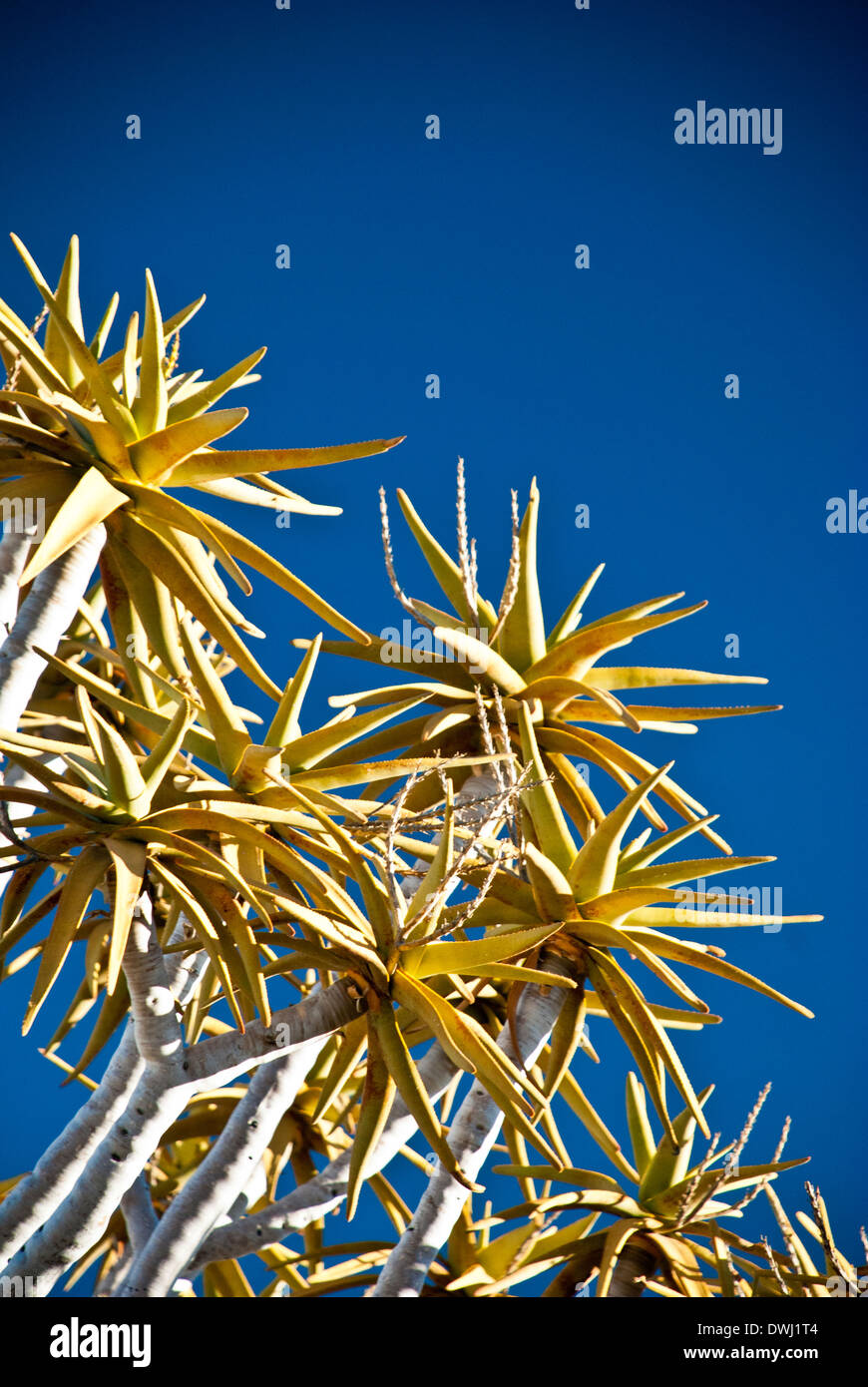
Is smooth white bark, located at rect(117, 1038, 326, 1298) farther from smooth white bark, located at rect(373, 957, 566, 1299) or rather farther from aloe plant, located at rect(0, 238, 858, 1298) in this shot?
smooth white bark, located at rect(373, 957, 566, 1299)

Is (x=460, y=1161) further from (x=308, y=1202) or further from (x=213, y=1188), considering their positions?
(x=213, y=1188)

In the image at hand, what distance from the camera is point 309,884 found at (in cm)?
346

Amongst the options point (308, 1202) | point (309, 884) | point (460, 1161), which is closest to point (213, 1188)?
point (308, 1202)

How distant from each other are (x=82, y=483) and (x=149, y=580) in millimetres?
480

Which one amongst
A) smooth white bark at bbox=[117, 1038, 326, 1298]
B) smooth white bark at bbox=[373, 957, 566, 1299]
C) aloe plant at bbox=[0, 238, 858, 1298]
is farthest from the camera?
smooth white bark at bbox=[373, 957, 566, 1299]

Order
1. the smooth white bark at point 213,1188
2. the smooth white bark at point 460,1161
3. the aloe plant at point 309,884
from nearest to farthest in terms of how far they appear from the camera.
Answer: the aloe plant at point 309,884 → the smooth white bark at point 213,1188 → the smooth white bark at point 460,1161

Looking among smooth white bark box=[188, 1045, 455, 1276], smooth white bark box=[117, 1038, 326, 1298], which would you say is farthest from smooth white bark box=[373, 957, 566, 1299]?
smooth white bark box=[117, 1038, 326, 1298]

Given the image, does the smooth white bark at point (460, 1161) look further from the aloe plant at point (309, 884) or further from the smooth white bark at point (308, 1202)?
the smooth white bark at point (308, 1202)

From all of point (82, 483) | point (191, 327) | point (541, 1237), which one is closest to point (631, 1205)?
point (541, 1237)

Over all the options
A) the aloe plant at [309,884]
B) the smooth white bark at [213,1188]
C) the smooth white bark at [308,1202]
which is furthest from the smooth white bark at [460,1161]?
the smooth white bark at [213,1188]

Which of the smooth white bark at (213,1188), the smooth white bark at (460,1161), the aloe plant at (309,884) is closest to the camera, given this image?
the aloe plant at (309,884)

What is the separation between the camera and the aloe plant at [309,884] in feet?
11.1

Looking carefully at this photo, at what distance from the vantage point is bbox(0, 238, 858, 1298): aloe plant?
3377 millimetres
